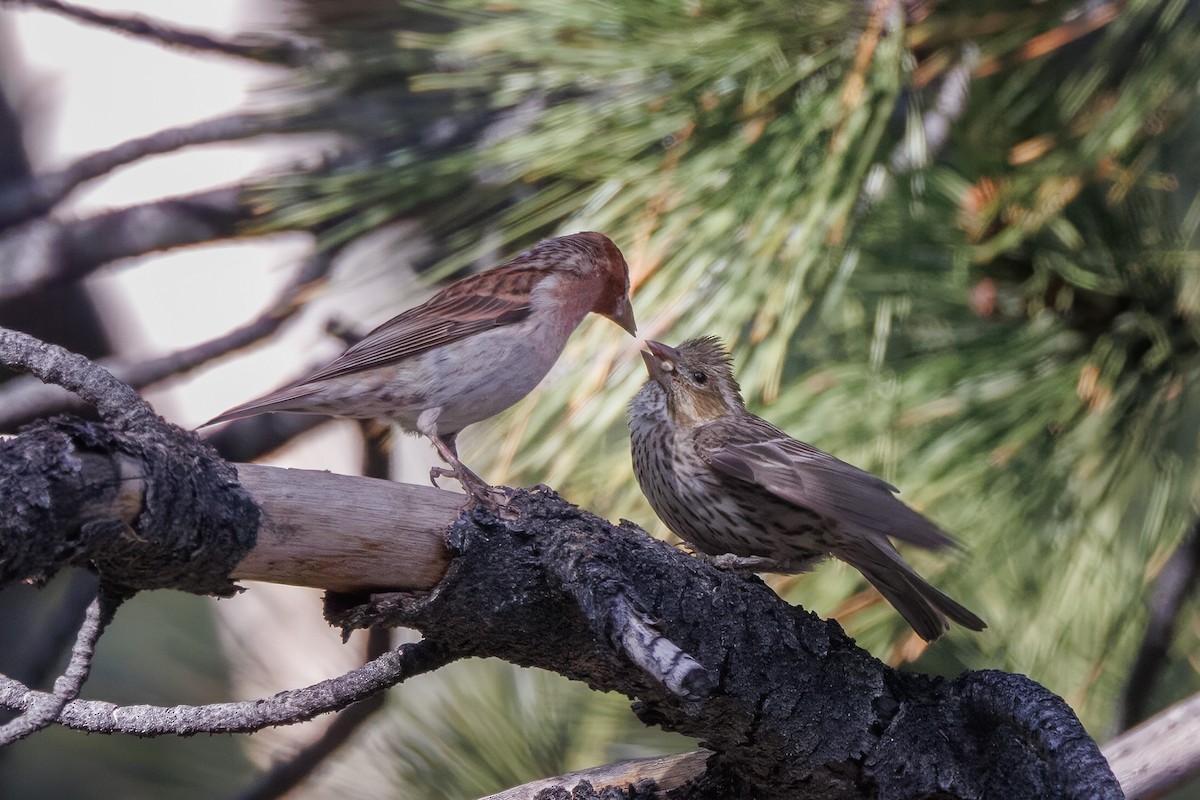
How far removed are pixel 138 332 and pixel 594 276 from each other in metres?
2.14

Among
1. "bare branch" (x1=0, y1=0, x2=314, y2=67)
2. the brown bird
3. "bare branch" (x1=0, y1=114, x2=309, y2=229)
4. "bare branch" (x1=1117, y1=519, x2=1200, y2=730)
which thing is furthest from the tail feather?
"bare branch" (x1=1117, y1=519, x2=1200, y2=730)

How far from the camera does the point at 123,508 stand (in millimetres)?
1217

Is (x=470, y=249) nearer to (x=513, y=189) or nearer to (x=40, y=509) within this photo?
(x=513, y=189)

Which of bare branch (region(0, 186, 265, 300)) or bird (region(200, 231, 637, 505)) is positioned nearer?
bird (region(200, 231, 637, 505))

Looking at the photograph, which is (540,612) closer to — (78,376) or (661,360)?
(78,376)

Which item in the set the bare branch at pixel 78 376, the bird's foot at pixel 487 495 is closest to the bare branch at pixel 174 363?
the bird's foot at pixel 487 495

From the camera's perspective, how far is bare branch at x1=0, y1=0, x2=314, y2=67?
3.45 m

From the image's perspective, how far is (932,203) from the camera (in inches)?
101

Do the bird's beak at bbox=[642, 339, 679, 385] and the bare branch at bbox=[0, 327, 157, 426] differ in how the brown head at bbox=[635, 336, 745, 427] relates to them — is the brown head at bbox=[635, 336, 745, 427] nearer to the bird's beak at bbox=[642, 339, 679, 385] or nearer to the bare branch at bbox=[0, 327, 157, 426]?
the bird's beak at bbox=[642, 339, 679, 385]

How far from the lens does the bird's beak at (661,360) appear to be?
2467mm

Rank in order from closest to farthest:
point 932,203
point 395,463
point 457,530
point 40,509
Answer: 1. point 40,509
2. point 457,530
3. point 932,203
4. point 395,463

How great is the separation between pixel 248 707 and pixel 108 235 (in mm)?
2751

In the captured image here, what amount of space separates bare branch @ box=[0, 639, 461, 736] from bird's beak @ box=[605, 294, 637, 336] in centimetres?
95

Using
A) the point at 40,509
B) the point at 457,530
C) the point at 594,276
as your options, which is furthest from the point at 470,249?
the point at 40,509
